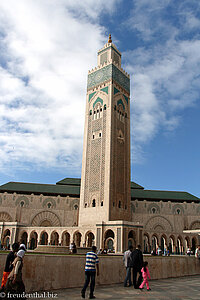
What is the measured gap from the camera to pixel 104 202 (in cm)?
2694

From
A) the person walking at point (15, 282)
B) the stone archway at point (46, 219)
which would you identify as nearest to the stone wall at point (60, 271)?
the person walking at point (15, 282)

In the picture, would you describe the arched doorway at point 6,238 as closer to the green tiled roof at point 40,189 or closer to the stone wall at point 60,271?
the green tiled roof at point 40,189

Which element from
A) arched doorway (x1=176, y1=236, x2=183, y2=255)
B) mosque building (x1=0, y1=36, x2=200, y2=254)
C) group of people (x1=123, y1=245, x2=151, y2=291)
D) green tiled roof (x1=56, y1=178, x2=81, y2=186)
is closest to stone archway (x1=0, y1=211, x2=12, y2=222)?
mosque building (x1=0, y1=36, x2=200, y2=254)

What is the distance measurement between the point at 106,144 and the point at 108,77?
343 inches

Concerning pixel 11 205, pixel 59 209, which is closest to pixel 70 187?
pixel 59 209

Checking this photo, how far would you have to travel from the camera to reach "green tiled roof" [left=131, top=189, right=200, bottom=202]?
120 feet

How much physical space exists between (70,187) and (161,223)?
1352 centimetres

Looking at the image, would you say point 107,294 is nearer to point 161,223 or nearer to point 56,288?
point 56,288

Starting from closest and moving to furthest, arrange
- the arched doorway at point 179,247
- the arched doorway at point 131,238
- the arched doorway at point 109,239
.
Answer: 1. the arched doorway at point 131,238
2. the arched doorway at point 109,239
3. the arched doorway at point 179,247

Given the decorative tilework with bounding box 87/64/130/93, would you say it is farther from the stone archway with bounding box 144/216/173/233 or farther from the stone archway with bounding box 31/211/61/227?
the stone archway with bounding box 144/216/173/233

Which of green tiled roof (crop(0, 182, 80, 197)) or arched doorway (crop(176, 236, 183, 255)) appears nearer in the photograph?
arched doorway (crop(176, 236, 183, 255))

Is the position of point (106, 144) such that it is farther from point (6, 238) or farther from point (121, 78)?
point (6, 238)

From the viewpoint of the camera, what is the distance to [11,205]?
32906mm

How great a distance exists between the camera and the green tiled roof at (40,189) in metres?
35.2
